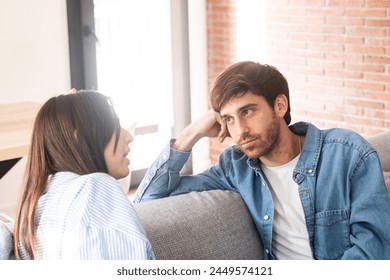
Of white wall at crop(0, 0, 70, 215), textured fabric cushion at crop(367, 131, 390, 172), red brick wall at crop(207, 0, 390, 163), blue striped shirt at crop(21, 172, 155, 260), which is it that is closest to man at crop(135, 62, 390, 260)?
textured fabric cushion at crop(367, 131, 390, 172)

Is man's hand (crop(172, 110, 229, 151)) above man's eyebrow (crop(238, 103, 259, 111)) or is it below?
below

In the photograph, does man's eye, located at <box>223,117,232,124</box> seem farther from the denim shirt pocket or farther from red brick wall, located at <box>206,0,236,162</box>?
red brick wall, located at <box>206,0,236,162</box>

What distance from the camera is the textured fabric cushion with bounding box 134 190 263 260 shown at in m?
1.66

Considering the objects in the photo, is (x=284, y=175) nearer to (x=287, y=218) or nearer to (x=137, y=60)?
(x=287, y=218)

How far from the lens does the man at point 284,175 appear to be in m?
1.65

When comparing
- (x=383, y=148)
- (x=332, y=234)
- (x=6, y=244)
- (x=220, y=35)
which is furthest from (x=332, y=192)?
(x=220, y=35)

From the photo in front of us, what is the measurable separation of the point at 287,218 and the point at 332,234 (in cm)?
11

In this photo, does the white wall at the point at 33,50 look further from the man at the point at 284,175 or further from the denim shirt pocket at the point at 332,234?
the denim shirt pocket at the point at 332,234

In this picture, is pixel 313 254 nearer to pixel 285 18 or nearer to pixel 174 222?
pixel 174 222

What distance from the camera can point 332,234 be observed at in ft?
5.53

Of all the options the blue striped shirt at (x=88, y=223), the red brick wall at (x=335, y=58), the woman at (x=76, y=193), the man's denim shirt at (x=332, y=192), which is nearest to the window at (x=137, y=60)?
the red brick wall at (x=335, y=58)

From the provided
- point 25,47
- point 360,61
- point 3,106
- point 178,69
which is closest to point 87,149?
point 3,106

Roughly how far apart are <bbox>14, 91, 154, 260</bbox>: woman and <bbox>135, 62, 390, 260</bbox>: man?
47cm
